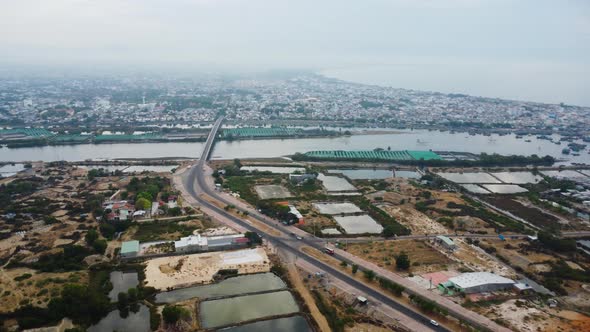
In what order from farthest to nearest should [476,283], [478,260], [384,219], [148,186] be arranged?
[148,186]
[384,219]
[478,260]
[476,283]

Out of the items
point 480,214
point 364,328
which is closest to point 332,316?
point 364,328

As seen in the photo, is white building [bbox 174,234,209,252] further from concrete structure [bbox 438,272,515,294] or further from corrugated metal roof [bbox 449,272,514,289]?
corrugated metal roof [bbox 449,272,514,289]

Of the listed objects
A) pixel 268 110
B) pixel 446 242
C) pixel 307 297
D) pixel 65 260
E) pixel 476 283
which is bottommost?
pixel 65 260

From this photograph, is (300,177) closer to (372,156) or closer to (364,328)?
(372,156)

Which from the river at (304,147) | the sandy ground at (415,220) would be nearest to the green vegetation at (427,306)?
the sandy ground at (415,220)

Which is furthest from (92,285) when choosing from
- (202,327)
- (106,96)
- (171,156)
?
(106,96)

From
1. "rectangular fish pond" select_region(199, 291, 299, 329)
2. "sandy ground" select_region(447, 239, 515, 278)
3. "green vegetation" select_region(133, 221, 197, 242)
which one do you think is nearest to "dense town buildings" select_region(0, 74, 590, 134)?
"green vegetation" select_region(133, 221, 197, 242)

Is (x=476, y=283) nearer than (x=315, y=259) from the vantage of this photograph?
Yes
